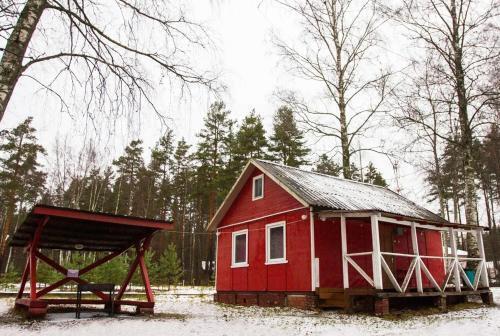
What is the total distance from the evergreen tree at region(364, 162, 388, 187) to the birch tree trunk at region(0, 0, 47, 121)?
3979 centimetres

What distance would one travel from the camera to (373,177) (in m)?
42.3

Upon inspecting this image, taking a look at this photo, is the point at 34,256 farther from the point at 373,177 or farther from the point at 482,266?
the point at 373,177

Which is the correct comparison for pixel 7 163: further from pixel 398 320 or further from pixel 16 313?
pixel 398 320

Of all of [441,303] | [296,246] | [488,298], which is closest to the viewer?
[441,303]

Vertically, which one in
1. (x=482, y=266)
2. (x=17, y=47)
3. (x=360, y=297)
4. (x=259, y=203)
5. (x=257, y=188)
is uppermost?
(x=257, y=188)

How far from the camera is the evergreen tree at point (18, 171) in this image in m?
27.3

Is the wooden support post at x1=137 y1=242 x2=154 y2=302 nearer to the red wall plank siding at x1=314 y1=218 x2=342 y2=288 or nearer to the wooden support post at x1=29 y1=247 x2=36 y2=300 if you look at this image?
the wooden support post at x1=29 y1=247 x2=36 y2=300

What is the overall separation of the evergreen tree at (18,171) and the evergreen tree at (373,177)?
2998 cm

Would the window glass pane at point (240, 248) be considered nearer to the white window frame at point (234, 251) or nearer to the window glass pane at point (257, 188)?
the white window frame at point (234, 251)

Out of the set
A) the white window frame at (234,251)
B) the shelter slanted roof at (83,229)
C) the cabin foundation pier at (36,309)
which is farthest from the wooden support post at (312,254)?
the cabin foundation pier at (36,309)

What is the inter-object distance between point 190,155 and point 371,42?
23451 millimetres

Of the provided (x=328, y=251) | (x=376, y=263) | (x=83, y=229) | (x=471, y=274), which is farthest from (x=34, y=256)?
(x=471, y=274)

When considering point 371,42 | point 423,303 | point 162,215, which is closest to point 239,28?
point 423,303

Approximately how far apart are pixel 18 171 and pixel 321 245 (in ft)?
83.8
